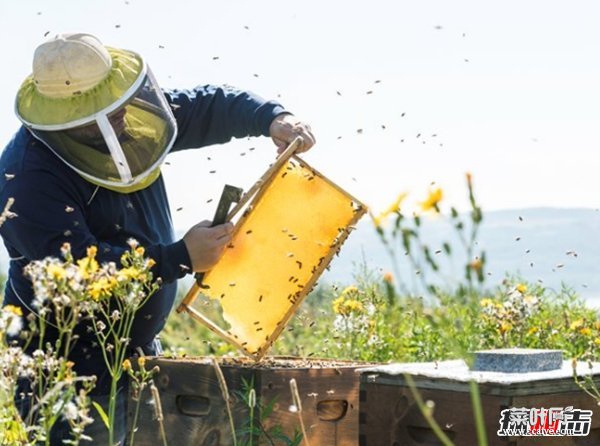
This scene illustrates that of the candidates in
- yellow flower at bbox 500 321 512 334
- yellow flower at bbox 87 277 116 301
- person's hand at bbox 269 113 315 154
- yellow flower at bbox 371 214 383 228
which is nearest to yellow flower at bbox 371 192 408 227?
yellow flower at bbox 371 214 383 228

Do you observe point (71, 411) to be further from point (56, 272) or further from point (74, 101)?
point (74, 101)

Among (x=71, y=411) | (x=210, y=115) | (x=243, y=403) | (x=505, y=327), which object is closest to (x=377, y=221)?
(x=71, y=411)

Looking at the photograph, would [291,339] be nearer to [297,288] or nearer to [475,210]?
[297,288]

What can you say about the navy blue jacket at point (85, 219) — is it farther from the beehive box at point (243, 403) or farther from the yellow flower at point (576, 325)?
the yellow flower at point (576, 325)

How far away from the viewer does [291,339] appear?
31.9 ft

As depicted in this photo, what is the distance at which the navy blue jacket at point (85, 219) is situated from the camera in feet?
13.5

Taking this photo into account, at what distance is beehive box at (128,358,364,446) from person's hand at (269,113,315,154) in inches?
37.1

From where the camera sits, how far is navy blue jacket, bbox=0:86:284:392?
4121mm

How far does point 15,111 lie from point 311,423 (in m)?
1.79

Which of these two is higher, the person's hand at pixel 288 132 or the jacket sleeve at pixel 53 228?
the person's hand at pixel 288 132

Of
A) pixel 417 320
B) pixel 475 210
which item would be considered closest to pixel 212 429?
pixel 475 210

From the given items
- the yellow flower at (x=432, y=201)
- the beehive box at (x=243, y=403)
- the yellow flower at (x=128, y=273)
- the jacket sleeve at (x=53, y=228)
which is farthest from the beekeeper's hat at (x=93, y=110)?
the yellow flower at (x=432, y=201)

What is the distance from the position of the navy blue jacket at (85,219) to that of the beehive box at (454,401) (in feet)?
3.04

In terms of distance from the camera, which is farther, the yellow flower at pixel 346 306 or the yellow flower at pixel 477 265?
the yellow flower at pixel 346 306
